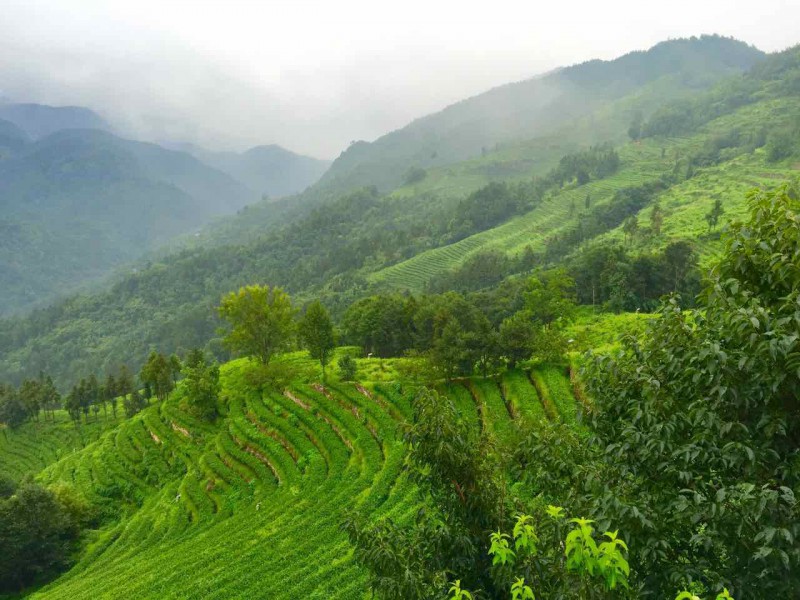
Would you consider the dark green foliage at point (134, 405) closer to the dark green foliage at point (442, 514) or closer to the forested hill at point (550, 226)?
the forested hill at point (550, 226)

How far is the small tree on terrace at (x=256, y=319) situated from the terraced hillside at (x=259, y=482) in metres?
4.35

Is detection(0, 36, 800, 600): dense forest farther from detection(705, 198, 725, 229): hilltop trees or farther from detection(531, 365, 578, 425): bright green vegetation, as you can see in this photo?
detection(705, 198, 725, 229): hilltop trees

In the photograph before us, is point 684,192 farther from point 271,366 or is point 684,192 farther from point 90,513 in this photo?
point 90,513

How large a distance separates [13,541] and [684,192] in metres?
143

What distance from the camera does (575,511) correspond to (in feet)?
23.6

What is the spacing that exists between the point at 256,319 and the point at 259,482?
18.0 meters

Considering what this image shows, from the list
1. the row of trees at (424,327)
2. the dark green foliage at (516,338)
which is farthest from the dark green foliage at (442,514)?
the dark green foliage at (516,338)

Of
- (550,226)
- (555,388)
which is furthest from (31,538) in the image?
(550,226)

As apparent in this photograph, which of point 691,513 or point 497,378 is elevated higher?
point 691,513

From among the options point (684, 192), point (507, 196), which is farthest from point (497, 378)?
point (507, 196)

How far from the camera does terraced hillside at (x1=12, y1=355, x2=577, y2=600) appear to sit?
75.2 ft

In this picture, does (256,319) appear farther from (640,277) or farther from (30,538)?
(640,277)

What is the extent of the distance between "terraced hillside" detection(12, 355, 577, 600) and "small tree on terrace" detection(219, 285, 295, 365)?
435 centimetres

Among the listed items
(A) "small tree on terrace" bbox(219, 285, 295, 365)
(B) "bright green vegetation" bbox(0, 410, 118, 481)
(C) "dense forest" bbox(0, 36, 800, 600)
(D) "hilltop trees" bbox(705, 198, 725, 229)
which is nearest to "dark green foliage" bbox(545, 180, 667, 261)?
(C) "dense forest" bbox(0, 36, 800, 600)
